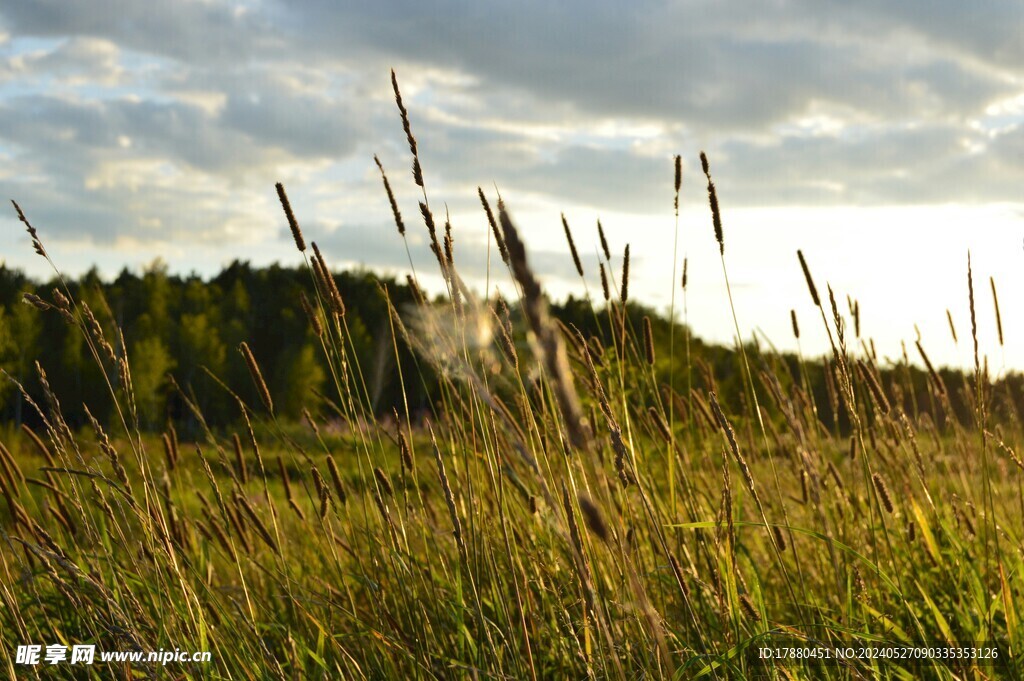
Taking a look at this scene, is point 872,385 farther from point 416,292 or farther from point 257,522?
point 257,522

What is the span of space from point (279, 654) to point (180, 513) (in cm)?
52

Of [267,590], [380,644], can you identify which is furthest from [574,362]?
[380,644]

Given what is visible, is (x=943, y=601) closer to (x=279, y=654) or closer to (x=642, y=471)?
(x=642, y=471)

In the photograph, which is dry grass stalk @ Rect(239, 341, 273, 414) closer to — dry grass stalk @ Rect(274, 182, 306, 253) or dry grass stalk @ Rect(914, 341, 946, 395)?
dry grass stalk @ Rect(274, 182, 306, 253)

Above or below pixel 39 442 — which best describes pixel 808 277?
above

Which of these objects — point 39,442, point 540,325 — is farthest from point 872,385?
point 39,442

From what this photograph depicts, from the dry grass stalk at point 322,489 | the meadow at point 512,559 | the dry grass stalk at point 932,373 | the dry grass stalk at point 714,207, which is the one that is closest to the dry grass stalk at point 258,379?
the meadow at point 512,559

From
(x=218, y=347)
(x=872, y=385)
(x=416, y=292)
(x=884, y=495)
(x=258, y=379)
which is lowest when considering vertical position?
(x=884, y=495)

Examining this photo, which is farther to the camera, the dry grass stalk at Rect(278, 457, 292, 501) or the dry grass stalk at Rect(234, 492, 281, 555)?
the dry grass stalk at Rect(278, 457, 292, 501)

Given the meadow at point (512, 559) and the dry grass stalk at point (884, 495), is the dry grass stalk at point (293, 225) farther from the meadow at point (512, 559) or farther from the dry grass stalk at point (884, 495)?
the dry grass stalk at point (884, 495)

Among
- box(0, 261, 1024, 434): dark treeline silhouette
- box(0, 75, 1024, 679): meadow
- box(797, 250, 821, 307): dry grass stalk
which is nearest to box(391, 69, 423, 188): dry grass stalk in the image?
box(0, 75, 1024, 679): meadow

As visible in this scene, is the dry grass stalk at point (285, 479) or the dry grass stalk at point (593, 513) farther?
the dry grass stalk at point (285, 479)

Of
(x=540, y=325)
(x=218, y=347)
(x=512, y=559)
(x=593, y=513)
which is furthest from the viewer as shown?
(x=218, y=347)

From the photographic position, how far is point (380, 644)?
77.1 inches
